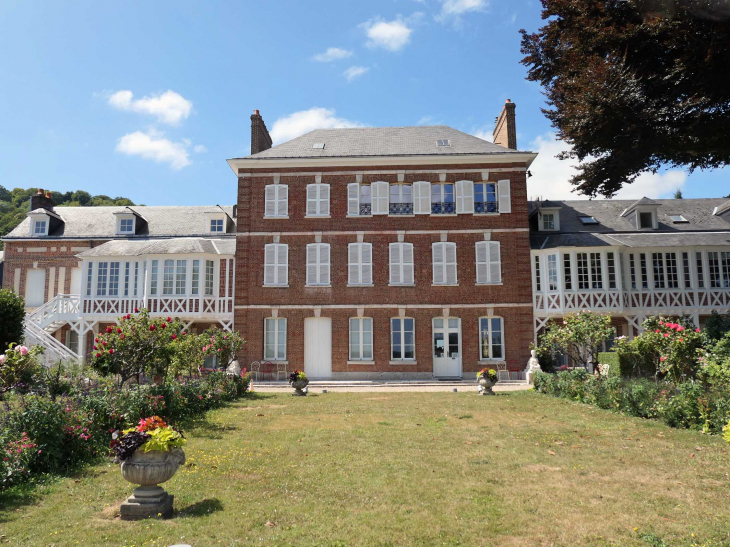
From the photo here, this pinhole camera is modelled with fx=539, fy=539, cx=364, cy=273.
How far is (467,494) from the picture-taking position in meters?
6.27

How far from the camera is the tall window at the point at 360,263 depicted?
2142cm

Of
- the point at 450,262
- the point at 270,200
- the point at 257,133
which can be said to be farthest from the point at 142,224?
the point at 450,262

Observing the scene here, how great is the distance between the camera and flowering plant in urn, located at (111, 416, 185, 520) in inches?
217

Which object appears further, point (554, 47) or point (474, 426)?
point (554, 47)

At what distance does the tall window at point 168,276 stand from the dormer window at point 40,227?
9248 mm

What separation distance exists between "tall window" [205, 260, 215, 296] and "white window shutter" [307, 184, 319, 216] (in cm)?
457

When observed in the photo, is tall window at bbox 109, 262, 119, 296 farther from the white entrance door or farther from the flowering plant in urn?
the flowering plant in urn

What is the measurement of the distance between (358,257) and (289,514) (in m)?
16.2

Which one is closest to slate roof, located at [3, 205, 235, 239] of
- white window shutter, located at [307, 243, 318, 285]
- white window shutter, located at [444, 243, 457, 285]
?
white window shutter, located at [307, 243, 318, 285]

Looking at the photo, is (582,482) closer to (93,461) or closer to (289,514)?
(289,514)

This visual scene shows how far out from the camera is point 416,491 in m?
6.37

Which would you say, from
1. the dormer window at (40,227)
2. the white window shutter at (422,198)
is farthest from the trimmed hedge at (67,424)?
the dormer window at (40,227)

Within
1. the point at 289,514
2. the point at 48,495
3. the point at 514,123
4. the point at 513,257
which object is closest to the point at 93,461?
the point at 48,495

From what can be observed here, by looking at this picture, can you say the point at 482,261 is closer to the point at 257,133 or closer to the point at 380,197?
the point at 380,197
